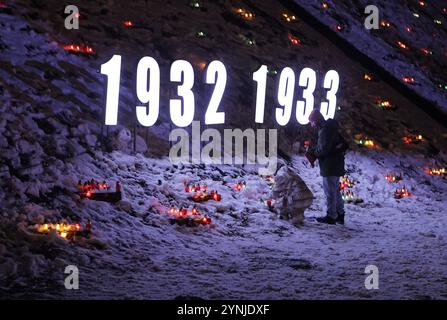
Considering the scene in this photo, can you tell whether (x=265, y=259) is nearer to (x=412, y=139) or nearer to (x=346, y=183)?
(x=346, y=183)

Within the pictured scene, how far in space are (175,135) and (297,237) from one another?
4.73 m

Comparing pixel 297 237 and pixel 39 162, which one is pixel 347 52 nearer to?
pixel 297 237

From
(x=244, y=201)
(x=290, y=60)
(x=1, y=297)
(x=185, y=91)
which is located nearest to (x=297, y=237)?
(x=244, y=201)

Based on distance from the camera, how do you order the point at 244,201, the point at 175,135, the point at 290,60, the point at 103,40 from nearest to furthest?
the point at 244,201 → the point at 175,135 → the point at 103,40 → the point at 290,60

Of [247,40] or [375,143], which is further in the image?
[247,40]

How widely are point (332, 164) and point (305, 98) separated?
461cm

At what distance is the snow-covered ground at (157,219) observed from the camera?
6.54m

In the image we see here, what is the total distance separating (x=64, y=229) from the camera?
763 cm

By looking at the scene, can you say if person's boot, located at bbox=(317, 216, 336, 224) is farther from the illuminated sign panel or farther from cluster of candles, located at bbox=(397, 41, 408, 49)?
cluster of candles, located at bbox=(397, 41, 408, 49)

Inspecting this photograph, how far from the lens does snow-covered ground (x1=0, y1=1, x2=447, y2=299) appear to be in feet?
21.5

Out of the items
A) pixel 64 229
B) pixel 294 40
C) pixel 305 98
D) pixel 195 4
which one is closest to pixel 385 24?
pixel 294 40

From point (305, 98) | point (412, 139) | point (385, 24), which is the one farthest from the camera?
point (385, 24)

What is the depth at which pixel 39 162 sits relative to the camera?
352 inches

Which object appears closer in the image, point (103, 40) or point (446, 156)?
point (103, 40)
